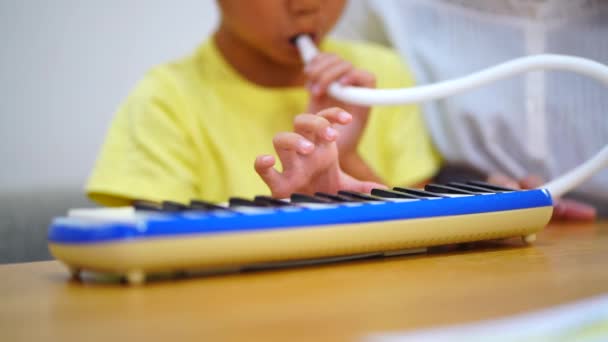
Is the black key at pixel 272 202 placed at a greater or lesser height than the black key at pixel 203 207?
greater

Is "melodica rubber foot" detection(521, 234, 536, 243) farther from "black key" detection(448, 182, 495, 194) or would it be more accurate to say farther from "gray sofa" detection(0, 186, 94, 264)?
"gray sofa" detection(0, 186, 94, 264)

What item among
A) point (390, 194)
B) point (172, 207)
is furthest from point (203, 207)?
point (390, 194)

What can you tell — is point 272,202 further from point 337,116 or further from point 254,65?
point 254,65

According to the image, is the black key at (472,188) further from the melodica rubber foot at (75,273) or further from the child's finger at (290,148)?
the melodica rubber foot at (75,273)

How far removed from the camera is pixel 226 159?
90 cm

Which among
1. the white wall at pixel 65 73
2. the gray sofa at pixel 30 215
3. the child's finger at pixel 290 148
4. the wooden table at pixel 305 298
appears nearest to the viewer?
the wooden table at pixel 305 298

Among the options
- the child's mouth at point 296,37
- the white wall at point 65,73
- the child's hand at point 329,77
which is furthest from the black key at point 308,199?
the white wall at point 65,73

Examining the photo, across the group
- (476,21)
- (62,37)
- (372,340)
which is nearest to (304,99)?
(476,21)

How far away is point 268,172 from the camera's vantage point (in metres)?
0.56

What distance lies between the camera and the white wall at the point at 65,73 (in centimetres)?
107

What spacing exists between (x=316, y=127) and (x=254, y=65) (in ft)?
1.48

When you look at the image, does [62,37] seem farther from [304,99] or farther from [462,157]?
[462,157]

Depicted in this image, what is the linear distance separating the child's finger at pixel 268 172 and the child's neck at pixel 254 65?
414mm

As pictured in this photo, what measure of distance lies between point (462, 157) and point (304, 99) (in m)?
0.22
